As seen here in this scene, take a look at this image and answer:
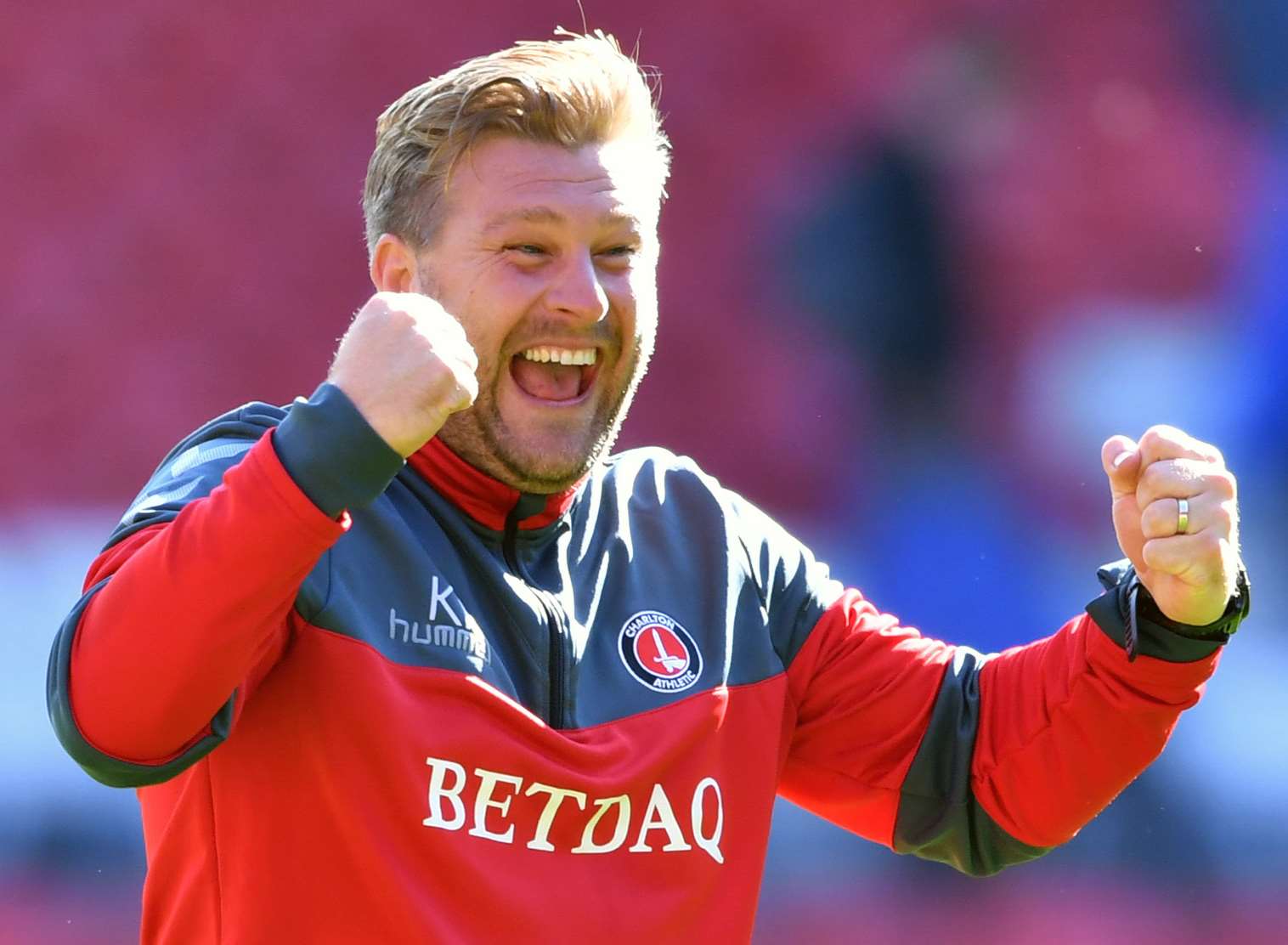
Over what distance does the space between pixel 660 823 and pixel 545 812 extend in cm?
12

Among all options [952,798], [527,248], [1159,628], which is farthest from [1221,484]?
[527,248]

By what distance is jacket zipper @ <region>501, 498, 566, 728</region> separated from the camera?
1585 millimetres

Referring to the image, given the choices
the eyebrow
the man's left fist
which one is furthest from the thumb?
the eyebrow

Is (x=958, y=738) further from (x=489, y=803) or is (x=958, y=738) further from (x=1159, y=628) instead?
(x=489, y=803)

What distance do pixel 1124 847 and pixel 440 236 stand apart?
4.90ft

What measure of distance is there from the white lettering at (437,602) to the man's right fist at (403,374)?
0.27 m

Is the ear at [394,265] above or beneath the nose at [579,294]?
above

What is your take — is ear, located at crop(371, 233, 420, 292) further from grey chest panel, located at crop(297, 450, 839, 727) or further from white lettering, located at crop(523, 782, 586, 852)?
white lettering, located at crop(523, 782, 586, 852)

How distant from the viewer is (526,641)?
1598 mm

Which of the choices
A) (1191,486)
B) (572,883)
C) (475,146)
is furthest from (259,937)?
(1191,486)

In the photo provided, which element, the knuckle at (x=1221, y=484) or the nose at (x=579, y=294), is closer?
the knuckle at (x=1221, y=484)

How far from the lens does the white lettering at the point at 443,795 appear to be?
147cm

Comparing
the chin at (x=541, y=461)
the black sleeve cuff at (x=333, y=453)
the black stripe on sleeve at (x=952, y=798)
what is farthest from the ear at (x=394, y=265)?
the black stripe on sleeve at (x=952, y=798)

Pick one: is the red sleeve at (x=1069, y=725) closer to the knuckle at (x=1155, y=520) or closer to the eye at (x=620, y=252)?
the knuckle at (x=1155, y=520)
